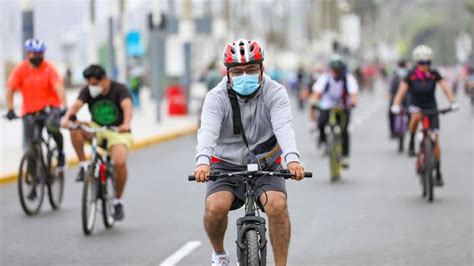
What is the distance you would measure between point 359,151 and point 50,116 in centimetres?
1042

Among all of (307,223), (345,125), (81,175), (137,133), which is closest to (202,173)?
(81,175)

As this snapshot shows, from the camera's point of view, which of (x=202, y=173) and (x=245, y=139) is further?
(x=245, y=139)

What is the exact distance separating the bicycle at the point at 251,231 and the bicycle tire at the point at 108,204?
4.49m

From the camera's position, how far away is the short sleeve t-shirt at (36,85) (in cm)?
1359

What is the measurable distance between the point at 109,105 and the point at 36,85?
Answer: 2102 millimetres

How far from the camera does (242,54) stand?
298 inches

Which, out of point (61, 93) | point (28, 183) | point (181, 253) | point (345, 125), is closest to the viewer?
point (181, 253)

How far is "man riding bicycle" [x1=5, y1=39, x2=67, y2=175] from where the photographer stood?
13.5m

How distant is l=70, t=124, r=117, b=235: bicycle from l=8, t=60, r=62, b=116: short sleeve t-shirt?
1801 millimetres

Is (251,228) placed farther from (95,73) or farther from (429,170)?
(429,170)

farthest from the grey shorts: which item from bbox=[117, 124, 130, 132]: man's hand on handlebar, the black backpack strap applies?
bbox=[117, 124, 130, 132]: man's hand on handlebar

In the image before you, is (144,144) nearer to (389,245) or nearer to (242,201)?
(389,245)

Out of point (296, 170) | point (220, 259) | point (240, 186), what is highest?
point (296, 170)

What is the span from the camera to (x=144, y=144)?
2542cm
